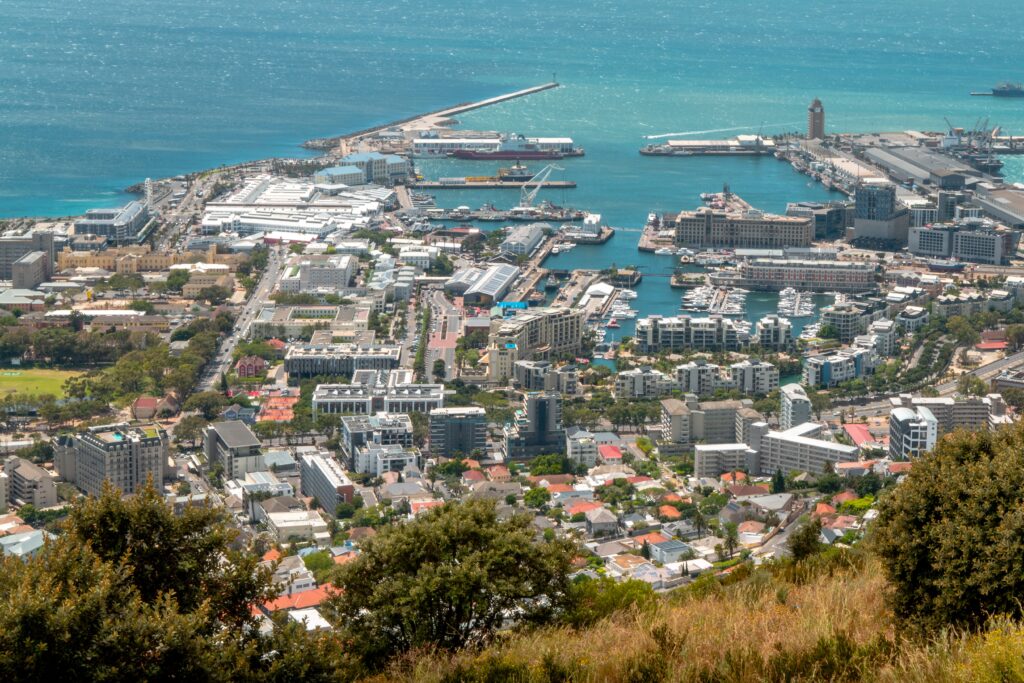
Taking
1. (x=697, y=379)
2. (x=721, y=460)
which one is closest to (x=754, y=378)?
(x=697, y=379)

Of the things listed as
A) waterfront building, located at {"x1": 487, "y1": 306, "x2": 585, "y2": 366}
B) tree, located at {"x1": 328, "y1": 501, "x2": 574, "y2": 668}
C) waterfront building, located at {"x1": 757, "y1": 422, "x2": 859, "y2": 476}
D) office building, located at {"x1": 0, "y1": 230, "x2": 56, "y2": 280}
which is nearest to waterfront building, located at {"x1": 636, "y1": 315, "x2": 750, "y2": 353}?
waterfront building, located at {"x1": 487, "y1": 306, "x2": 585, "y2": 366}

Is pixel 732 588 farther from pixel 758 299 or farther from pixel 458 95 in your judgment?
pixel 458 95

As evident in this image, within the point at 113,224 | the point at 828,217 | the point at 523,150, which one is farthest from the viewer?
the point at 523,150

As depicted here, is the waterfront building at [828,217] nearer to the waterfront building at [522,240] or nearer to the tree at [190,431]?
the waterfront building at [522,240]

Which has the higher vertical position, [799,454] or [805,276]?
[805,276]

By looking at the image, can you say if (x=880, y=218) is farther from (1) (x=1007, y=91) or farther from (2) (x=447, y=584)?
(2) (x=447, y=584)

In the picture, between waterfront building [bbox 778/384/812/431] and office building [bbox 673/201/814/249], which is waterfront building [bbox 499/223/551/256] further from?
waterfront building [bbox 778/384/812/431]

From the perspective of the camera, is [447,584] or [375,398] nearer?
[447,584]

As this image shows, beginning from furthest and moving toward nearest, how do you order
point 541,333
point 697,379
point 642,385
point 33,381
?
1. point 541,333
2. point 33,381
3. point 697,379
4. point 642,385
